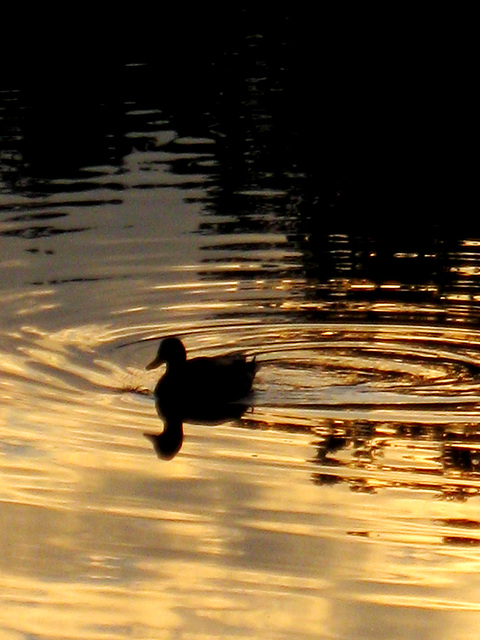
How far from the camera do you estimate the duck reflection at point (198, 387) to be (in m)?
13.3

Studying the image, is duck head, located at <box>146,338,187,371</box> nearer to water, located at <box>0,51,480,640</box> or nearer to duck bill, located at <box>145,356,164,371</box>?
duck bill, located at <box>145,356,164,371</box>

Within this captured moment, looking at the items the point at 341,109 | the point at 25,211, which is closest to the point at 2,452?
the point at 25,211

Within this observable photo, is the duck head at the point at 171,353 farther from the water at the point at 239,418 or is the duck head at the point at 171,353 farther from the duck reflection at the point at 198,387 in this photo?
the water at the point at 239,418

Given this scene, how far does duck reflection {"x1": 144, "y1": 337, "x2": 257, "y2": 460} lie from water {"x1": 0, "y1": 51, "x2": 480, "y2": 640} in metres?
0.15

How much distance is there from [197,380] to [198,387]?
8cm

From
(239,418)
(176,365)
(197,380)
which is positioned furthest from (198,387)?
(239,418)

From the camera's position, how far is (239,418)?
13367 mm

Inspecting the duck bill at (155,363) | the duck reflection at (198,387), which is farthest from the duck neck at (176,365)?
the duck bill at (155,363)

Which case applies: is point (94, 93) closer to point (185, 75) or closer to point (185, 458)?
point (185, 75)

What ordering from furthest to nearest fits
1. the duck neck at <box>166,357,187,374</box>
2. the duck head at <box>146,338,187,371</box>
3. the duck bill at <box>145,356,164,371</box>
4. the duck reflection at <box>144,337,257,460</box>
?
the duck bill at <box>145,356,164,371</box>
the duck head at <box>146,338,187,371</box>
the duck neck at <box>166,357,187,374</box>
the duck reflection at <box>144,337,257,460</box>

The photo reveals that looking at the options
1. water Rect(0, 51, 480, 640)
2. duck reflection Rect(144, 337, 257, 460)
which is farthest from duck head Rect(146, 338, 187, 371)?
water Rect(0, 51, 480, 640)

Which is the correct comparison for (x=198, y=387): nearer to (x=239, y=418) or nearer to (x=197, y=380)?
(x=197, y=380)

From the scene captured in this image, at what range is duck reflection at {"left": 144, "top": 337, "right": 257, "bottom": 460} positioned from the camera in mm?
13320

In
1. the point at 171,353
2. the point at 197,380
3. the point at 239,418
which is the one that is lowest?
the point at 239,418
